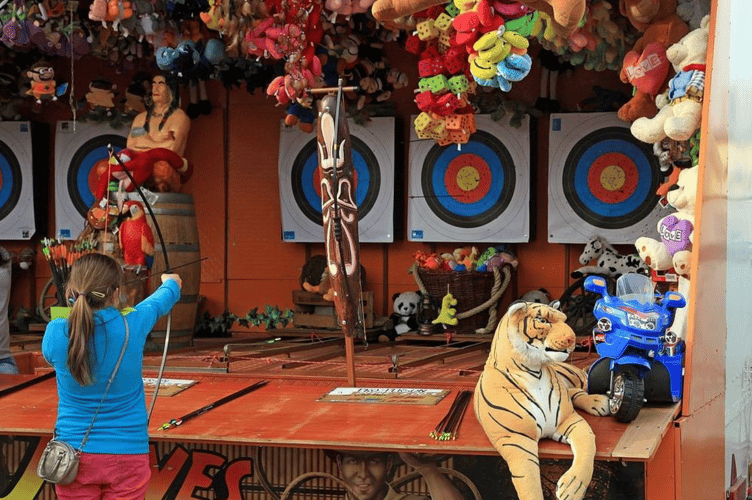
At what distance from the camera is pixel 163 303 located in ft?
12.2

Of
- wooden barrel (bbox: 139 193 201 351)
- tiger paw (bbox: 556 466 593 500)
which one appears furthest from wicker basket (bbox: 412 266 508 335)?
tiger paw (bbox: 556 466 593 500)

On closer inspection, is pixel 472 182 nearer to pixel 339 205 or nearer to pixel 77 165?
pixel 77 165

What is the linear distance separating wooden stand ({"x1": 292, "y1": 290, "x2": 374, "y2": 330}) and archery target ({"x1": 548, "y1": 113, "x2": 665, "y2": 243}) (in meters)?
1.33

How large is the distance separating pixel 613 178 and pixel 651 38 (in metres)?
2.41

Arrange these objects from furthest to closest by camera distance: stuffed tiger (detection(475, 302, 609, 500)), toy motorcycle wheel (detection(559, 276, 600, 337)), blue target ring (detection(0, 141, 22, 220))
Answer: blue target ring (detection(0, 141, 22, 220)) → toy motorcycle wheel (detection(559, 276, 600, 337)) → stuffed tiger (detection(475, 302, 609, 500))

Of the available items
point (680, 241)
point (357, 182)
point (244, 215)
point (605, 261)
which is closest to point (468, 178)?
point (357, 182)

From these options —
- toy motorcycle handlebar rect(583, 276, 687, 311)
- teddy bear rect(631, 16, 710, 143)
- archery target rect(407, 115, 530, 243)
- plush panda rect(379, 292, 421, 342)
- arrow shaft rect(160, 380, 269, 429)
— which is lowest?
arrow shaft rect(160, 380, 269, 429)

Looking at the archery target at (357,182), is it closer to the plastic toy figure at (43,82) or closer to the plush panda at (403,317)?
the plush panda at (403,317)

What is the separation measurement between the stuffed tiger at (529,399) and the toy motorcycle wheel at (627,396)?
18 cm

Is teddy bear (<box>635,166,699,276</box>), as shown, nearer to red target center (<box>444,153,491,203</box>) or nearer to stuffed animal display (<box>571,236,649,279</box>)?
stuffed animal display (<box>571,236,649,279</box>)

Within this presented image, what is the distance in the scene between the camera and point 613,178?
7.61 metres

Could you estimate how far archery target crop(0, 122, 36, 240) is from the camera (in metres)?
8.53

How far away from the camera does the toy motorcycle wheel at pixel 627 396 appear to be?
418 centimetres

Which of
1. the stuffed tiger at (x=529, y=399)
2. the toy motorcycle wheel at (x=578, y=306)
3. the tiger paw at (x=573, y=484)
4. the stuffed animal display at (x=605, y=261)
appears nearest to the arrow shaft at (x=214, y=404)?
the stuffed tiger at (x=529, y=399)
